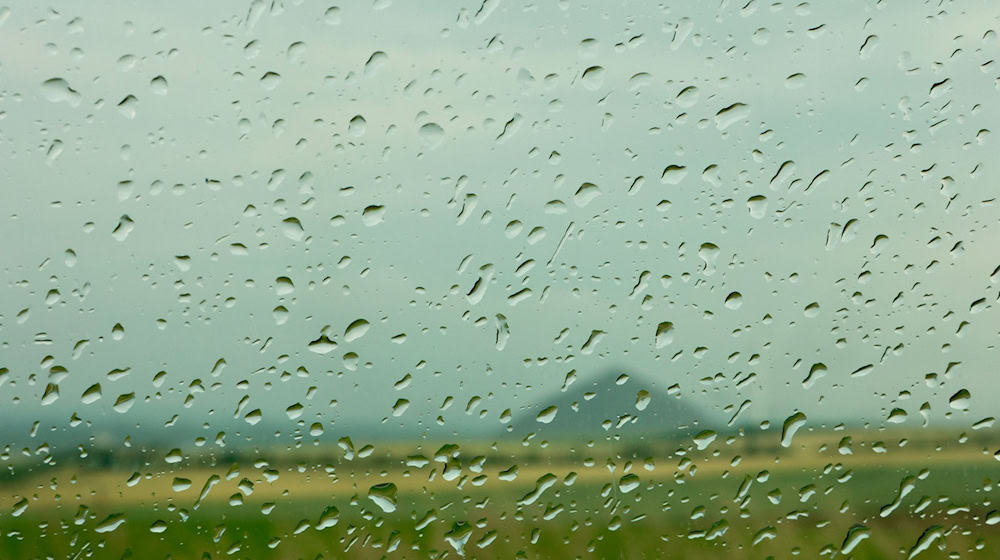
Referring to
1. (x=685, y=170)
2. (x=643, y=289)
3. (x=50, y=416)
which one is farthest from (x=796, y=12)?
(x=50, y=416)

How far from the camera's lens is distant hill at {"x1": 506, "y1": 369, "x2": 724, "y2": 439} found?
148 centimetres

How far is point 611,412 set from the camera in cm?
150

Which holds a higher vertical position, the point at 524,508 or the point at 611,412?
the point at 611,412

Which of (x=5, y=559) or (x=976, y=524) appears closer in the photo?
(x=5, y=559)

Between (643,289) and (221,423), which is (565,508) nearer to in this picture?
(643,289)

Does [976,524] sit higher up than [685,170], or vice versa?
[685,170]

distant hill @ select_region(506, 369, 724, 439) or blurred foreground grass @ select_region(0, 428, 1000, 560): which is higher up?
distant hill @ select_region(506, 369, 724, 439)

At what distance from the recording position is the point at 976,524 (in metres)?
1.59

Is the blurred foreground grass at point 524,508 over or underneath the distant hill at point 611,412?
underneath

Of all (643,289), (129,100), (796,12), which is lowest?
(643,289)

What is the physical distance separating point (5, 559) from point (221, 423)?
0.39 metres

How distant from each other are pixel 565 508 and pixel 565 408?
164mm

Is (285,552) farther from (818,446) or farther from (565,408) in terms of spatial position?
(818,446)

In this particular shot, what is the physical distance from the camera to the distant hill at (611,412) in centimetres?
148
